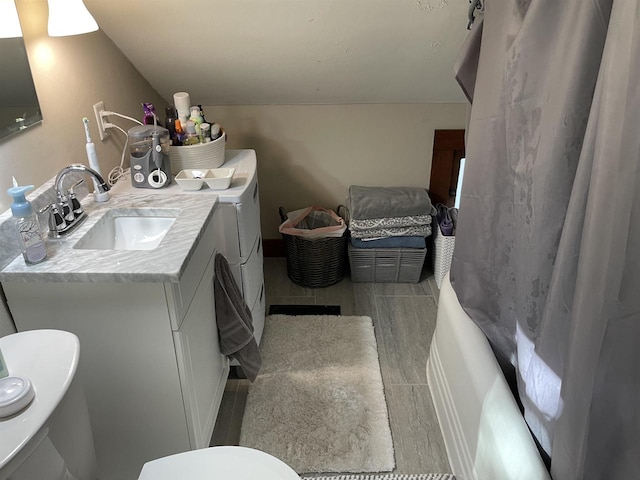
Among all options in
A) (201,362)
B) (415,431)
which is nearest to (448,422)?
(415,431)

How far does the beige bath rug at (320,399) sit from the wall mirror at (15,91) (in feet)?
4.16

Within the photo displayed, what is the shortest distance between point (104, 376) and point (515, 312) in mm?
1154

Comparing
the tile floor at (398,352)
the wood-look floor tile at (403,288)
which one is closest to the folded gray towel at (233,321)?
the tile floor at (398,352)

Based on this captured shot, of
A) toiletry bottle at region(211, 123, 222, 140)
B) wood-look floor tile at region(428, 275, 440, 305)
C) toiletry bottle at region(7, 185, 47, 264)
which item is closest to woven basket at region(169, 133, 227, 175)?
toiletry bottle at region(211, 123, 222, 140)

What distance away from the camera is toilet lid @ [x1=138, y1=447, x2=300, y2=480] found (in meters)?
1.21

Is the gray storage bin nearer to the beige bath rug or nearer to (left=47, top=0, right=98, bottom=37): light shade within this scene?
the beige bath rug

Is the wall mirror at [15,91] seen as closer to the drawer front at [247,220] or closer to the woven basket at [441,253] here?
the drawer front at [247,220]

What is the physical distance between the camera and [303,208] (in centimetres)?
296

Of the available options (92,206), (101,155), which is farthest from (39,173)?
(101,155)

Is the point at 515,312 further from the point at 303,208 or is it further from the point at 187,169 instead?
the point at 303,208

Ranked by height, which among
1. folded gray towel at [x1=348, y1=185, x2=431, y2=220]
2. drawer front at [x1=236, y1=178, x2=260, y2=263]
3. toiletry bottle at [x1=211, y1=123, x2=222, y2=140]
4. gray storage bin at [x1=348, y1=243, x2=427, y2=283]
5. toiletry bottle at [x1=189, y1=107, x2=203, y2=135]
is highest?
toiletry bottle at [x1=189, y1=107, x2=203, y2=135]

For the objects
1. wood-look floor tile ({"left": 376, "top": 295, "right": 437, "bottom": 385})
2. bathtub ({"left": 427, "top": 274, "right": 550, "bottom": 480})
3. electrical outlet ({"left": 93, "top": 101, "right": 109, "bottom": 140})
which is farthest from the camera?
wood-look floor tile ({"left": 376, "top": 295, "right": 437, "bottom": 385})

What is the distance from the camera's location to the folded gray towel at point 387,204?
2.64m

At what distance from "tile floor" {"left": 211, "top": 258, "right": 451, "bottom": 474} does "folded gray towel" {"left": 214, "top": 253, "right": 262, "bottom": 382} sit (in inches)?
9.9
